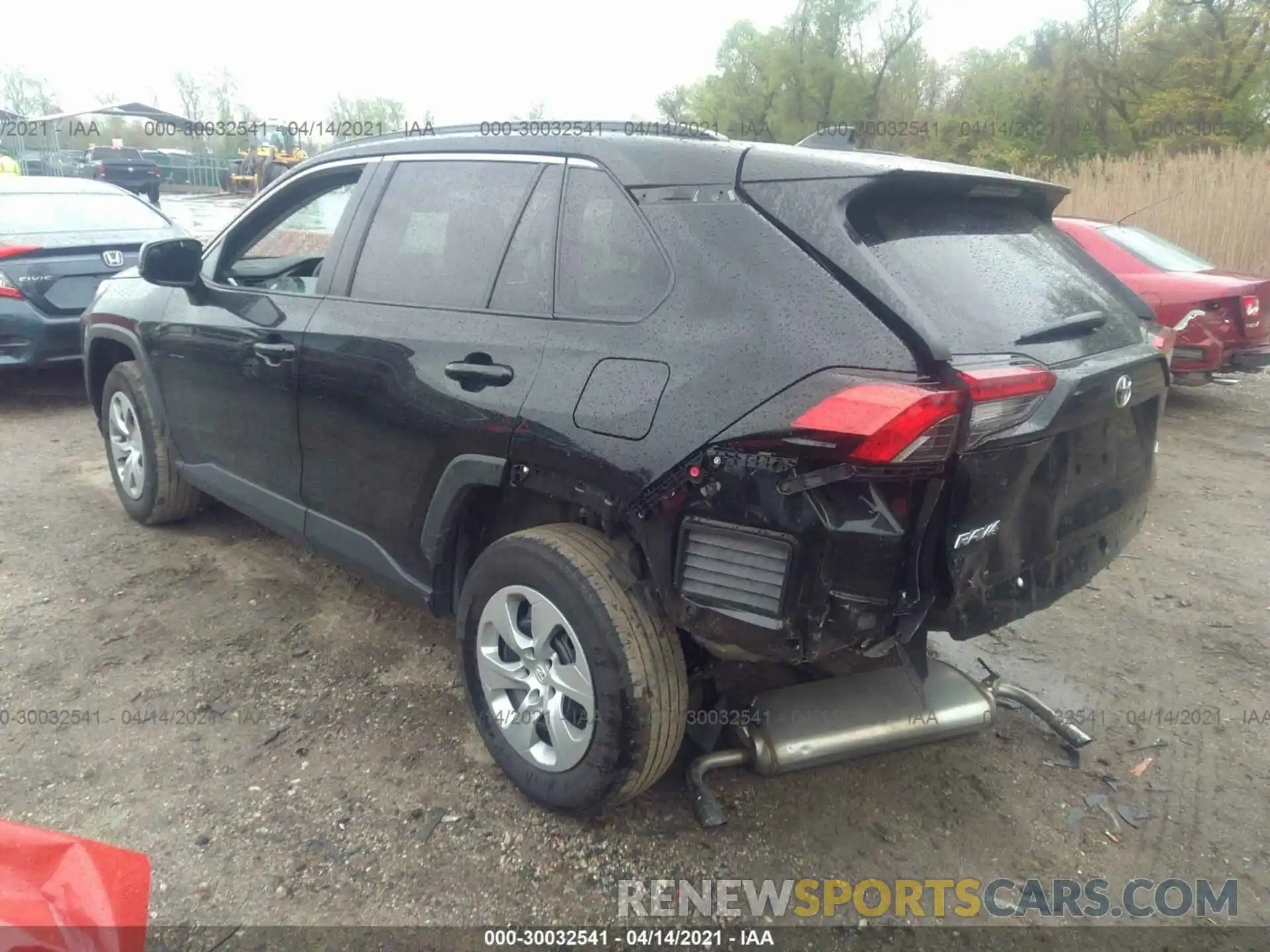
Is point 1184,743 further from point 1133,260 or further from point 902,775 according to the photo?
point 1133,260

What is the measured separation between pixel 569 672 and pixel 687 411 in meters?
0.80

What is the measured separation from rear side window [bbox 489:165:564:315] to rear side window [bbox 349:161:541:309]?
0.05 metres

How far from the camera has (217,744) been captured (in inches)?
114

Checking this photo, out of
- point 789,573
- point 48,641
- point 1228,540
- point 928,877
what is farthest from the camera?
point 1228,540

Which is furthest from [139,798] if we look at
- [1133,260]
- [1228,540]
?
[1133,260]

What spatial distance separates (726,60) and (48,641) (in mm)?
35032

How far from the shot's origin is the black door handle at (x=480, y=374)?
257 cm

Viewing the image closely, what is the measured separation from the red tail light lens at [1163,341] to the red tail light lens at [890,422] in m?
1.19

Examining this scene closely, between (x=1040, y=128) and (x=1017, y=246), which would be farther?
(x=1040, y=128)

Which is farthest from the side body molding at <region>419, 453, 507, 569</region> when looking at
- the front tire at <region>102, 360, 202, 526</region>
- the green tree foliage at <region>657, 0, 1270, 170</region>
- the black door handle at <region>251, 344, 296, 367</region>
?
the green tree foliage at <region>657, 0, 1270, 170</region>

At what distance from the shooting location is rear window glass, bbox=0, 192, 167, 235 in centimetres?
697

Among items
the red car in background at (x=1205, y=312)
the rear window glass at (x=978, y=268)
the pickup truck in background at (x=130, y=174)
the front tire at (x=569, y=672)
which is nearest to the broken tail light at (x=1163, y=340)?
the rear window glass at (x=978, y=268)

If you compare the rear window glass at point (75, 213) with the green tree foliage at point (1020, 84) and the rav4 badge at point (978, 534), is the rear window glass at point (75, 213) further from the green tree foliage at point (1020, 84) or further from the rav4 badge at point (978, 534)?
the green tree foliage at point (1020, 84)

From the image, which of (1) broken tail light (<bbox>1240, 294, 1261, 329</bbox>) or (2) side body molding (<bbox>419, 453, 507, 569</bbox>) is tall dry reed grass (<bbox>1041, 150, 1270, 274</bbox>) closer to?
(1) broken tail light (<bbox>1240, 294, 1261, 329</bbox>)
